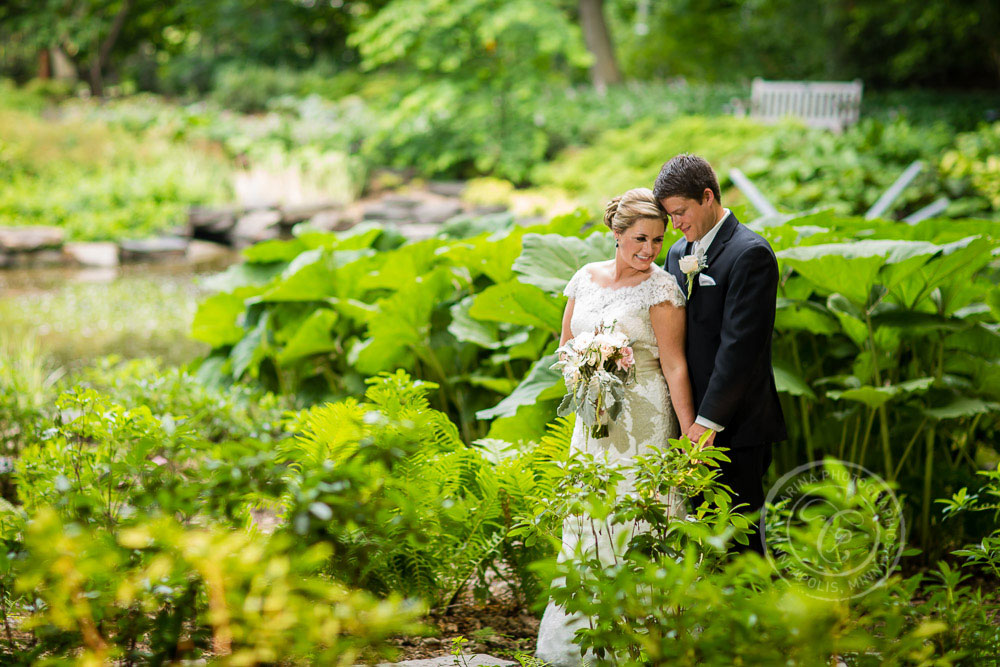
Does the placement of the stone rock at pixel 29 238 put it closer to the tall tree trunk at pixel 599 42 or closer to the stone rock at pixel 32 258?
the stone rock at pixel 32 258

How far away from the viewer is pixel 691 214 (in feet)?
9.18

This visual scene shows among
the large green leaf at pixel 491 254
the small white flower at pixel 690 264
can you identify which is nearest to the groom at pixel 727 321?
the small white flower at pixel 690 264

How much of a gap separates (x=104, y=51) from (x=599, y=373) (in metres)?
28.8

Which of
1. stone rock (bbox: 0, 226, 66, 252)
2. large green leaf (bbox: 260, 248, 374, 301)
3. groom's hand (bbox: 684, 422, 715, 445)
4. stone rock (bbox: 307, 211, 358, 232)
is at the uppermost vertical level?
large green leaf (bbox: 260, 248, 374, 301)

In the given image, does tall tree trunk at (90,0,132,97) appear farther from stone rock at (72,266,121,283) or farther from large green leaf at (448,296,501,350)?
large green leaf at (448,296,501,350)

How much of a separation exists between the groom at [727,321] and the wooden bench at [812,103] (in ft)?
50.1

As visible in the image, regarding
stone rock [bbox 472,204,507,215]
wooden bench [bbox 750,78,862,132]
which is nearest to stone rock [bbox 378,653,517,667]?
stone rock [bbox 472,204,507,215]

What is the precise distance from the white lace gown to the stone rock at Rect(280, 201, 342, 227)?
11.9 metres

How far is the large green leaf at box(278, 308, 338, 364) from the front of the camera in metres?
4.77

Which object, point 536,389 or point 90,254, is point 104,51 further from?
point 536,389

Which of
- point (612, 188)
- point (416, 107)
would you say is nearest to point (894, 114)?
point (612, 188)

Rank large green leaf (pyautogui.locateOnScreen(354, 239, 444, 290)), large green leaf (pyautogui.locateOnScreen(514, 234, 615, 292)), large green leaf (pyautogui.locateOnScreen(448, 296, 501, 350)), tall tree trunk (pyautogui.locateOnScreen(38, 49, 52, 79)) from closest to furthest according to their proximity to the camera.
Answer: large green leaf (pyautogui.locateOnScreen(514, 234, 615, 292))
large green leaf (pyautogui.locateOnScreen(448, 296, 501, 350))
large green leaf (pyautogui.locateOnScreen(354, 239, 444, 290))
tall tree trunk (pyautogui.locateOnScreen(38, 49, 52, 79))

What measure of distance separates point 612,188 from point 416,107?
16.7ft

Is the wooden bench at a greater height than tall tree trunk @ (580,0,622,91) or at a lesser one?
lesser
